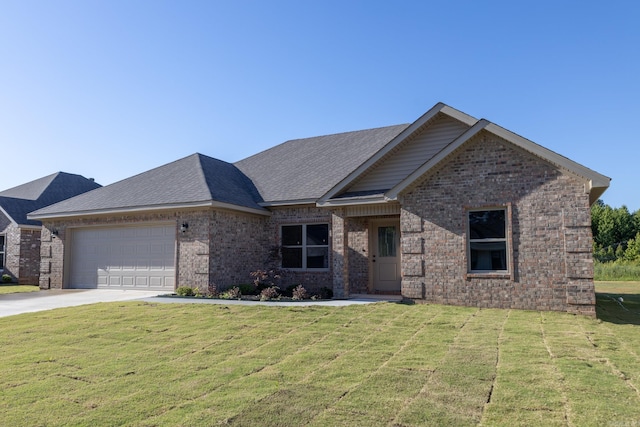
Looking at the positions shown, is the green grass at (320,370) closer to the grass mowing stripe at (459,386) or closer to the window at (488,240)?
the grass mowing stripe at (459,386)

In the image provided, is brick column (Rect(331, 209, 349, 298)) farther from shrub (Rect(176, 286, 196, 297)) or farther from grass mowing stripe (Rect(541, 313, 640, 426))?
grass mowing stripe (Rect(541, 313, 640, 426))

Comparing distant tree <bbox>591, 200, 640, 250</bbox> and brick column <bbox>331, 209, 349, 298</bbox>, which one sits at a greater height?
distant tree <bbox>591, 200, 640, 250</bbox>

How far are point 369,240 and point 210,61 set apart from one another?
8238 mm

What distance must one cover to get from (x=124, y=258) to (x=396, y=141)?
35.3 feet

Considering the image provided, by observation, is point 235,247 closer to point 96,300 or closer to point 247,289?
point 247,289

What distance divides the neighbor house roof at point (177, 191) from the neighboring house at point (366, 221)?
3.1 inches

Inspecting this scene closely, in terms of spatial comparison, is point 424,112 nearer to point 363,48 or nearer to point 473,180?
point 473,180

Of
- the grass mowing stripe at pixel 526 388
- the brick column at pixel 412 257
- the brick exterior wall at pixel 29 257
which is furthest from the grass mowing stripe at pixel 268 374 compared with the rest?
the brick exterior wall at pixel 29 257

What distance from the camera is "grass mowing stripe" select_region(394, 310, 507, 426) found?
4.21m

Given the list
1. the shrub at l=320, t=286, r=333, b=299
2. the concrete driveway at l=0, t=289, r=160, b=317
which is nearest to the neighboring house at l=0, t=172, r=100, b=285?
the concrete driveway at l=0, t=289, r=160, b=317

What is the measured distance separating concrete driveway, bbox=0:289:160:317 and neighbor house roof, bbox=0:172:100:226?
8.00m

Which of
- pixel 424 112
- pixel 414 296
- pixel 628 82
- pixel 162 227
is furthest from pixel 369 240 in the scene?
pixel 628 82

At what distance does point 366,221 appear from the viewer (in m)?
14.8

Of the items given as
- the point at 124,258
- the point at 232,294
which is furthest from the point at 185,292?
the point at 124,258
